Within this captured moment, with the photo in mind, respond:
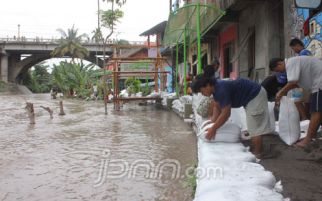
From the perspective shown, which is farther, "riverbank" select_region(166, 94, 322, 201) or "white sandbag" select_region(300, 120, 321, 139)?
"white sandbag" select_region(300, 120, 321, 139)

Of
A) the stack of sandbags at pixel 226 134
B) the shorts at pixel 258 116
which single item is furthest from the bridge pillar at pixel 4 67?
the shorts at pixel 258 116

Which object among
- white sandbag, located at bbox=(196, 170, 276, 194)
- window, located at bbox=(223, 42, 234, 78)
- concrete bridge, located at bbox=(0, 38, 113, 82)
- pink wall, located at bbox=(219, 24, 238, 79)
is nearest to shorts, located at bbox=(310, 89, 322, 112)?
white sandbag, located at bbox=(196, 170, 276, 194)

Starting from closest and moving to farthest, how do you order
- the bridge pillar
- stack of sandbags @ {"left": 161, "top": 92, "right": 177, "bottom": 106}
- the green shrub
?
stack of sandbags @ {"left": 161, "top": 92, "right": 177, "bottom": 106}, the green shrub, the bridge pillar

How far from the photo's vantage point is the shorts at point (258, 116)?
4.17 meters

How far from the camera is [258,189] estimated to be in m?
2.67

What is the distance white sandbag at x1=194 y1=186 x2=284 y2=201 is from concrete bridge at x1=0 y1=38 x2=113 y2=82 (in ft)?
139

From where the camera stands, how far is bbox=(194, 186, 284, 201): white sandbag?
2.51m

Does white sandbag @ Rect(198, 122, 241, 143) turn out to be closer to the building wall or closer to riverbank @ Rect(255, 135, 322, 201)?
riverbank @ Rect(255, 135, 322, 201)

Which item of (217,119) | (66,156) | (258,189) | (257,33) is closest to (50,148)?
(66,156)

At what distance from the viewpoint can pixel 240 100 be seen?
426 centimetres

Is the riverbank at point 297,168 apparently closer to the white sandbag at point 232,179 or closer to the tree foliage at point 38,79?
the white sandbag at point 232,179

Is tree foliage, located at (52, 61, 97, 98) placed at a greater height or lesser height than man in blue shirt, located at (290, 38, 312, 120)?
greater

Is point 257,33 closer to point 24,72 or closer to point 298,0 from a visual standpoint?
point 298,0

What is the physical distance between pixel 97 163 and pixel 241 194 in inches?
126
